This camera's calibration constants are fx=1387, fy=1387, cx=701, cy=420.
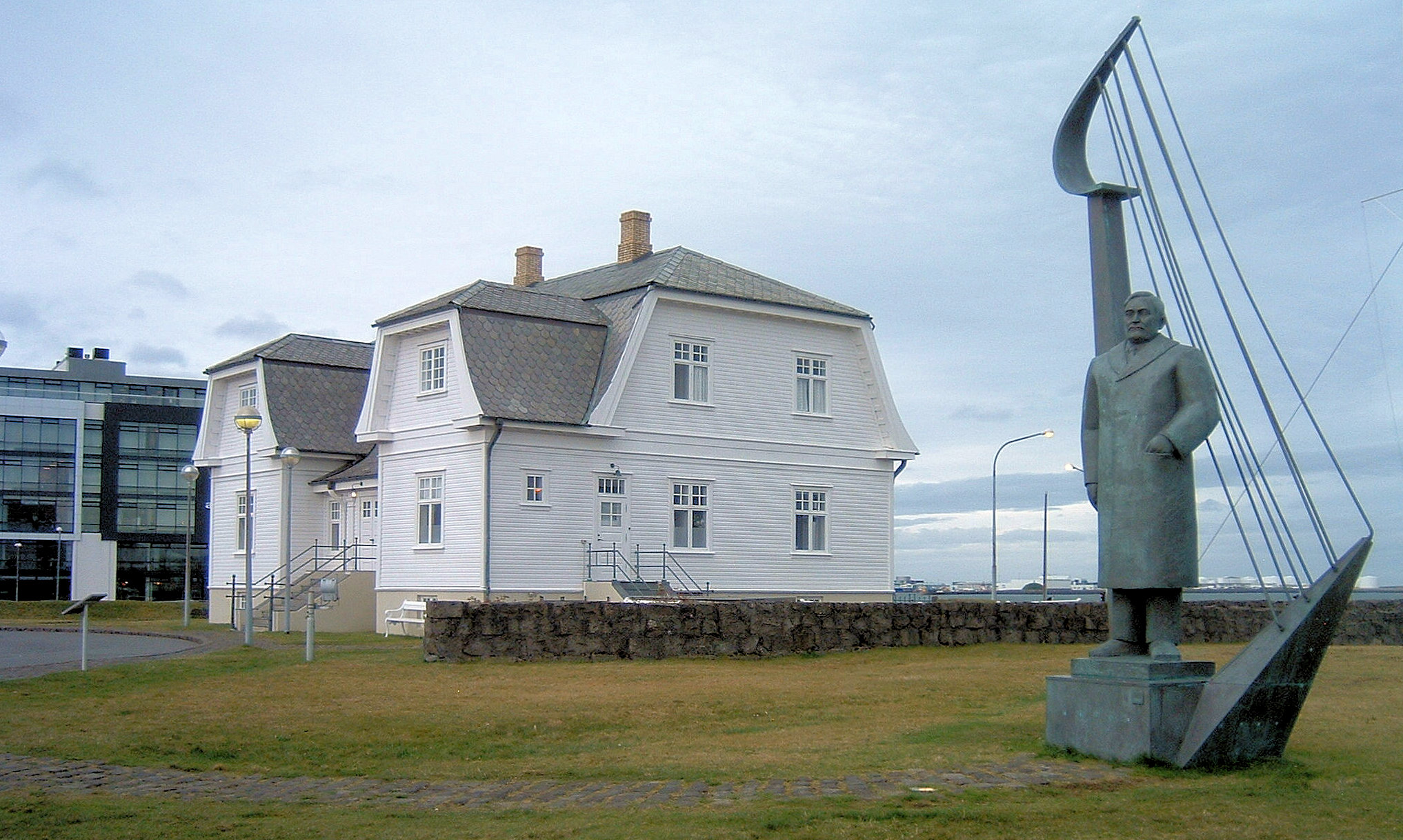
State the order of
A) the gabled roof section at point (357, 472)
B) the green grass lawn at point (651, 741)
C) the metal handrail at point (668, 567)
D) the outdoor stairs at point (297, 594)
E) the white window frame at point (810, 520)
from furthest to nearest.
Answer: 1. the white window frame at point (810, 520)
2. the gabled roof section at point (357, 472)
3. the outdoor stairs at point (297, 594)
4. the metal handrail at point (668, 567)
5. the green grass lawn at point (651, 741)

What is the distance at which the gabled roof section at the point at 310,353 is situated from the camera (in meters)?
36.9

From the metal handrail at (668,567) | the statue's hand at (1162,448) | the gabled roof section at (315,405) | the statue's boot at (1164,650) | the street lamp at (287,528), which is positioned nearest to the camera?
the statue's hand at (1162,448)

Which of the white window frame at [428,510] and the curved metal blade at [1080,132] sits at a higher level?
the curved metal blade at [1080,132]

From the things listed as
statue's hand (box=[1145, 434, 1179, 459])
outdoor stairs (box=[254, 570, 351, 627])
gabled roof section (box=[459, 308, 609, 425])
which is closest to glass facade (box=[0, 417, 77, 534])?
outdoor stairs (box=[254, 570, 351, 627])

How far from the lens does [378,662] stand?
63.5ft

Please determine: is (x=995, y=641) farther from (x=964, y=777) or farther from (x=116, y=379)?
(x=116, y=379)

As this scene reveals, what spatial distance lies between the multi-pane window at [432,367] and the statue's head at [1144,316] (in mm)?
22329

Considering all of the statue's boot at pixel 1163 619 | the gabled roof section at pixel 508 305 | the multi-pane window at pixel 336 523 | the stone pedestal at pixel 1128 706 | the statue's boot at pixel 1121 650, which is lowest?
the stone pedestal at pixel 1128 706

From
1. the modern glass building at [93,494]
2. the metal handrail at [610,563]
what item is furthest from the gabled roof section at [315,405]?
the modern glass building at [93,494]

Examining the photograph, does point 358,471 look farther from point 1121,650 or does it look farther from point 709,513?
point 1121,650

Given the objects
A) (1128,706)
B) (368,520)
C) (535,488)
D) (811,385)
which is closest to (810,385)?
(811,385)

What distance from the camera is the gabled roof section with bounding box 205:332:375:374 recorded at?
36.9 meters

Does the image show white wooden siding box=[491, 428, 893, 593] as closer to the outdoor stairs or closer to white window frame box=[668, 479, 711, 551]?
white window frame box=[668, 479, 711, 551]

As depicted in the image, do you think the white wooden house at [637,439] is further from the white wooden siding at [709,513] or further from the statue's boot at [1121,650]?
the statue's boot at [1121,650]
